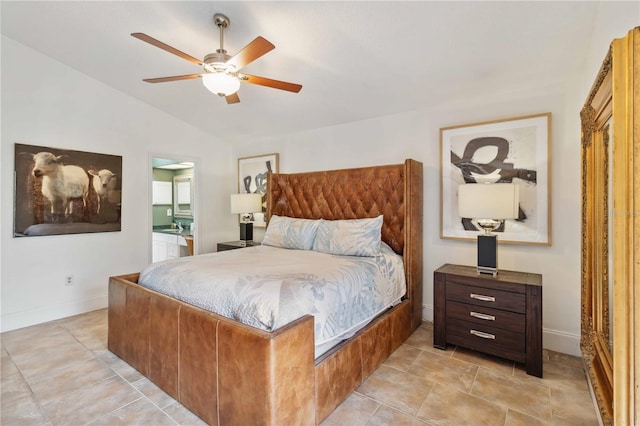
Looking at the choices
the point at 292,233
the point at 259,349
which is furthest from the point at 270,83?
the point at 259,349

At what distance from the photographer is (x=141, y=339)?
222cm

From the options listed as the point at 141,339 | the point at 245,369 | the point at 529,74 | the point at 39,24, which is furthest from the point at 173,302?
the point at 529,74

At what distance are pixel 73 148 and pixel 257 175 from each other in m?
2.30

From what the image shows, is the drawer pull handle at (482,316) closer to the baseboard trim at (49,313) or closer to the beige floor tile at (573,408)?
the beige floor tile at (573,408)

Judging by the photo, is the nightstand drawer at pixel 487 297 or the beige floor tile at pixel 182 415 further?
the nightstand drawer at pixel 487 297

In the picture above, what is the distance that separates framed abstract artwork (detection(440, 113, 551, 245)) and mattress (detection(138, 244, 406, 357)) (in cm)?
92

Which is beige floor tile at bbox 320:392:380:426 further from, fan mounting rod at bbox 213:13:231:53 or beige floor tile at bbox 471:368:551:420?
fan mounting rod at bbox 213:13:231:53

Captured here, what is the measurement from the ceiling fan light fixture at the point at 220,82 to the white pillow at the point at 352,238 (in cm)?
164

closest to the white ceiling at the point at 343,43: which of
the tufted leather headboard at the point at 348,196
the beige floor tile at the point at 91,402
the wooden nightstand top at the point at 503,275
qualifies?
the tufted leather headboard at the point at 348,196

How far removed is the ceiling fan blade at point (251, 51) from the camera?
1849 millimetres

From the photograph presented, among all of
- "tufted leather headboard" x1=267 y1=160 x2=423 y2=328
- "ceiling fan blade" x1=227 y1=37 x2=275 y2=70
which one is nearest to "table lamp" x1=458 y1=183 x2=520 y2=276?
"tufted leather headboard" x1=267 y1=160 x2=423 y2=328

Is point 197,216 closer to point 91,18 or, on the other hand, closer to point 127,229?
point 127,229

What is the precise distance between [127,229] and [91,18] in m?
2.44

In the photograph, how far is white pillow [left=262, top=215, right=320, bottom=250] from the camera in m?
3.33
